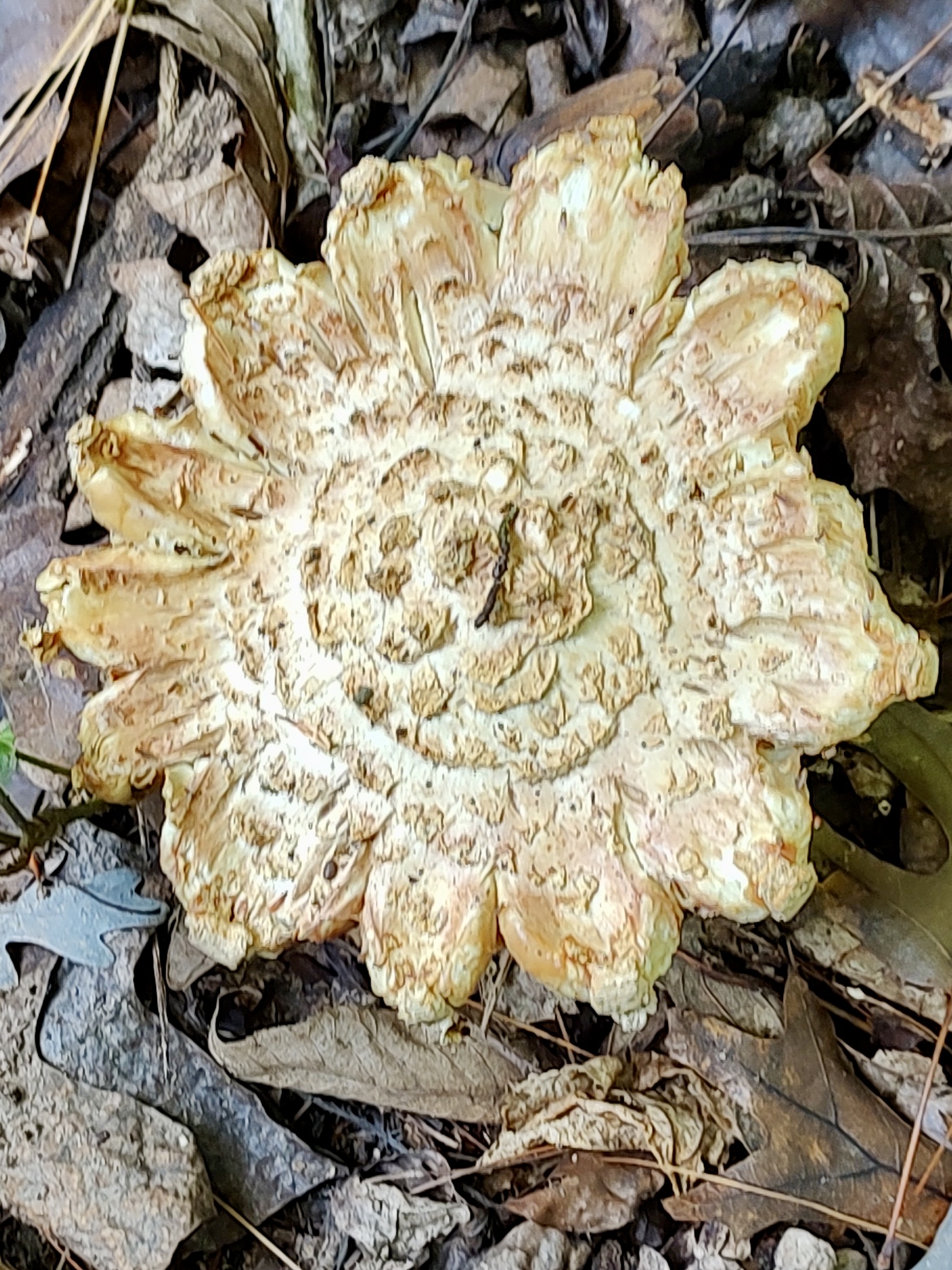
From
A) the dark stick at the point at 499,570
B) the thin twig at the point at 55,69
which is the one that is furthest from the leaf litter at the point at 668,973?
the dark stick at the point at 499,570

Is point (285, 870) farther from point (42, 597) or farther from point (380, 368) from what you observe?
point (380, 368)

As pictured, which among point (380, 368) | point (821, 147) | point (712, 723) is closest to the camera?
point (712, 723)

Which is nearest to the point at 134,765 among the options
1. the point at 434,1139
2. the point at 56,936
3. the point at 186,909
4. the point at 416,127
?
the point at 186,909

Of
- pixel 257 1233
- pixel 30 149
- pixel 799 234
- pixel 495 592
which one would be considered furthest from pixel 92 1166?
pixel 799 234

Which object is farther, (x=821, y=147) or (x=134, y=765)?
(x=821, y=147)

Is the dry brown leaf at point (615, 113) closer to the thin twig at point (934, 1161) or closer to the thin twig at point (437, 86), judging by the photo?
the thin twig at point (437, 86)
